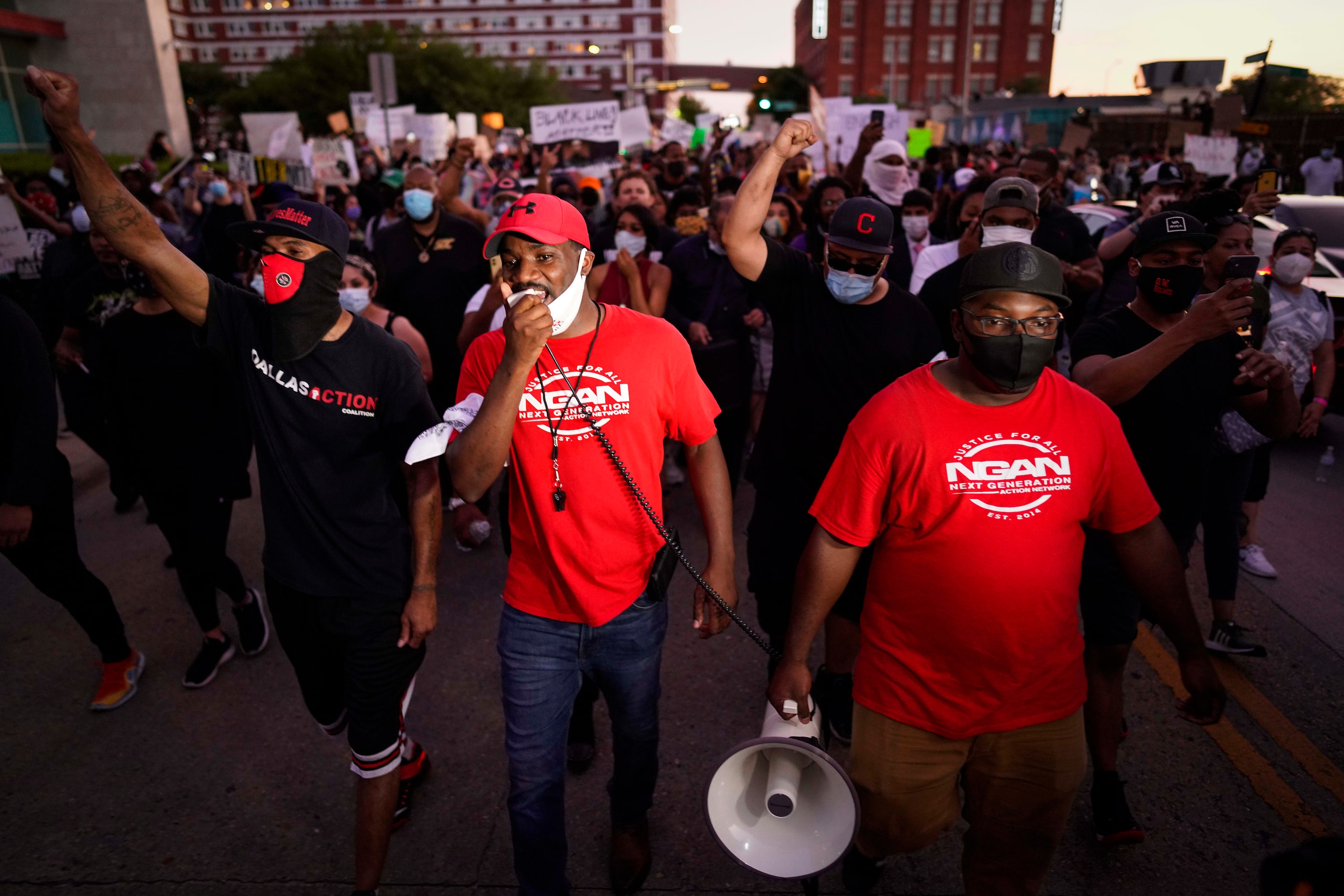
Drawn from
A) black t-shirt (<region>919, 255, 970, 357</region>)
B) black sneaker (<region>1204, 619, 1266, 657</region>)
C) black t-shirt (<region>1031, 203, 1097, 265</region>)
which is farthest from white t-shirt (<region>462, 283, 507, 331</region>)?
black sneaker (<region>1204, 619, 1266, 657</region>)

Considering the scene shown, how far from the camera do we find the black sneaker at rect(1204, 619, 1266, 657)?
13.6 feet

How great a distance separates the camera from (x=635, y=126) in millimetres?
14359

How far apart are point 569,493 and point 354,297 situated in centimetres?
249

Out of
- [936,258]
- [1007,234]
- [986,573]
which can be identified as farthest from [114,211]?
[936,258]

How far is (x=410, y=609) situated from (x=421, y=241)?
13.5ft

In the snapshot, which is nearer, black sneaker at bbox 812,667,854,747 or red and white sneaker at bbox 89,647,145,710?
black sneaker at bbox 812,667,854,747

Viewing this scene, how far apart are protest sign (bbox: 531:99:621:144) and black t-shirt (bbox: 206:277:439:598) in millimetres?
11110

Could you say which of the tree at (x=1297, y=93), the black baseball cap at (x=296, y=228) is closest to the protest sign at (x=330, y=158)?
the black baseball cap at (x=296, y=228)

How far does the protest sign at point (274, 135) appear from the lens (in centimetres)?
1341

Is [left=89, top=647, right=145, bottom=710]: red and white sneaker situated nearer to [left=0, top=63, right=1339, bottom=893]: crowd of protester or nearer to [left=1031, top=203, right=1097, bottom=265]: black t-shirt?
[left=0, top=63, right=1339, bottom=893]: crowd of protester

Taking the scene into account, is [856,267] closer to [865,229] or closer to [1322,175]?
[865,229]

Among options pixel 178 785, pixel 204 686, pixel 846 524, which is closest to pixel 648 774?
pixel 846 524

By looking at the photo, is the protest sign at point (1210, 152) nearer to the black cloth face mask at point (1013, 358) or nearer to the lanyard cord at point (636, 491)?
the black cloth face mask at point (1013, 358)

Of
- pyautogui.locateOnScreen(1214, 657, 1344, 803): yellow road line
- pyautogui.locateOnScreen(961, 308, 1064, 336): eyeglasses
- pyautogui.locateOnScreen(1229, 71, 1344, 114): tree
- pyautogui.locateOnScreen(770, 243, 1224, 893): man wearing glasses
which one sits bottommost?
pyautogui.locateOnScreen(1214, 657, 1344, 803): yellow road line
